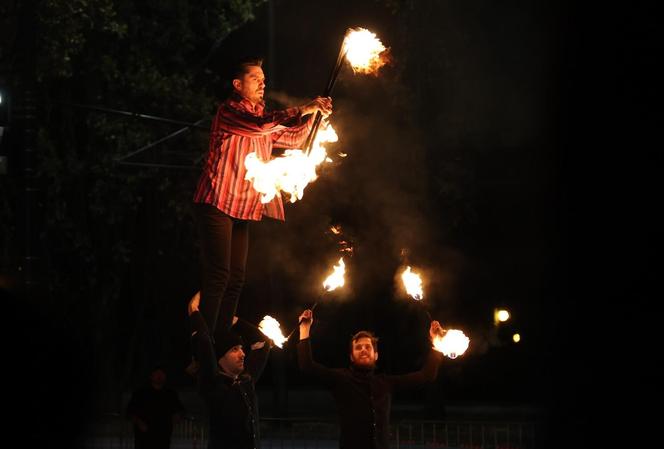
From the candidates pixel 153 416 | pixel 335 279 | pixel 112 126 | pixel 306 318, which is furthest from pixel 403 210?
pixel 306 318

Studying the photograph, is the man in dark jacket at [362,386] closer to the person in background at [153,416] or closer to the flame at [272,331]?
the flame at [272,331]

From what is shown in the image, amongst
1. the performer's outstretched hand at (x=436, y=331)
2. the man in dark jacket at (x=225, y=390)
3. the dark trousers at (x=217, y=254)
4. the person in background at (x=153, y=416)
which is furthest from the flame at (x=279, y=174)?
the person in background at (x=153, y=416)

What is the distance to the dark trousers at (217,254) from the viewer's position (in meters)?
8.45

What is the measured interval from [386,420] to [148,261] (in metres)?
17.7

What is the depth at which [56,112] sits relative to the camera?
24.5m

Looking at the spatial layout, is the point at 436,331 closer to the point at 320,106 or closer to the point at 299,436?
the point at 320,106

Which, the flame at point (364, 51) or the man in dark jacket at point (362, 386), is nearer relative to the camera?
the flame at point (364, 51)

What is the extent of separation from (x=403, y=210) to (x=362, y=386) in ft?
32.9

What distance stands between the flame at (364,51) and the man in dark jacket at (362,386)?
1939mm

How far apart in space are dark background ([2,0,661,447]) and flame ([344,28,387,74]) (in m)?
1.89

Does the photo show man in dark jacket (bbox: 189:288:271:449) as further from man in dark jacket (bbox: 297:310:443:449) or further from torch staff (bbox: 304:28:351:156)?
torch staff (bbox: 304:28:351:156)

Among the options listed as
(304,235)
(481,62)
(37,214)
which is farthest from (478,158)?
(37,214)

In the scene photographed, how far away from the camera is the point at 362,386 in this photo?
9.45 m

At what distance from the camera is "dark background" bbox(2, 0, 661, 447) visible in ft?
33.4
